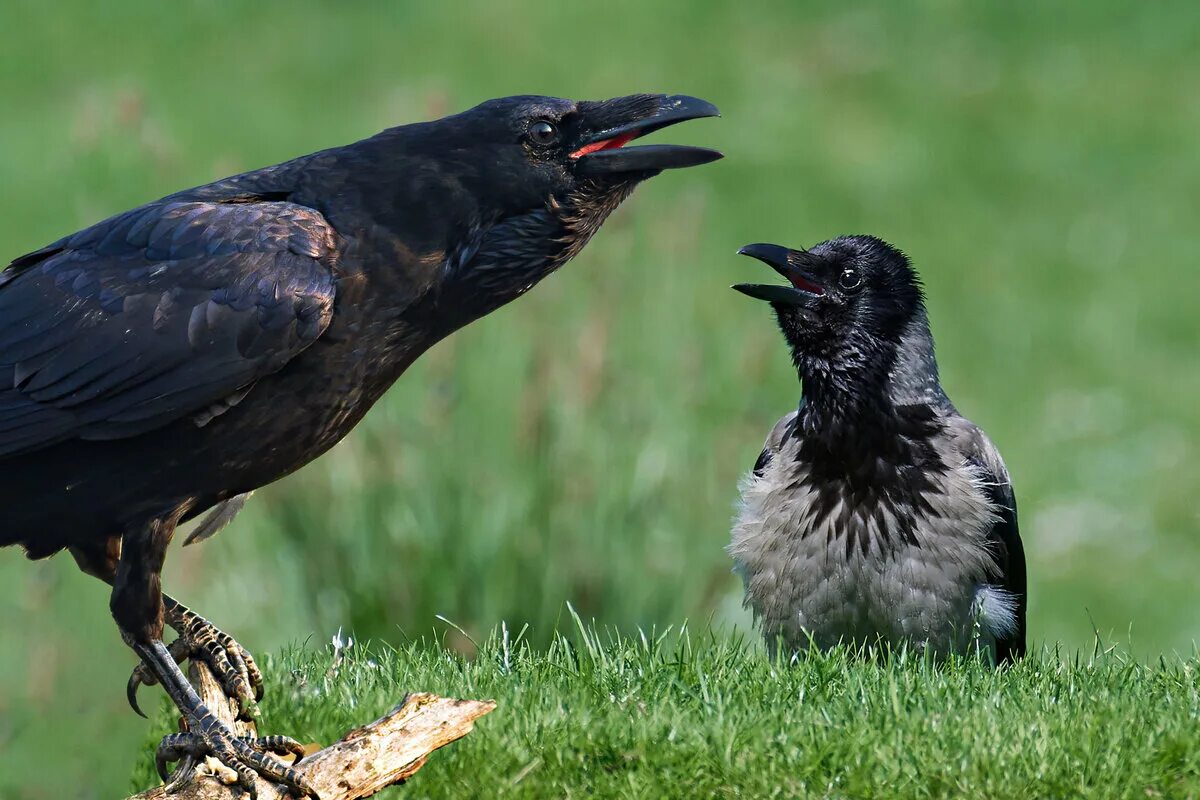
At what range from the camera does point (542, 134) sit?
4.78 m

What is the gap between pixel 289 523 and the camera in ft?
24.5

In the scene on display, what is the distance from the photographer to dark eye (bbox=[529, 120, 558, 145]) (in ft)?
15.7

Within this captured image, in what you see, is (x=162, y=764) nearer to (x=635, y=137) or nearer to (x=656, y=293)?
(x=635, y=137)

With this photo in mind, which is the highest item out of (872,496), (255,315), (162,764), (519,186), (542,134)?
(542,134)

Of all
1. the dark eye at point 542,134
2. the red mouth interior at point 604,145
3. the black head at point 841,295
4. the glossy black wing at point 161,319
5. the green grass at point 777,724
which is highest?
the dark eye at point 542,134

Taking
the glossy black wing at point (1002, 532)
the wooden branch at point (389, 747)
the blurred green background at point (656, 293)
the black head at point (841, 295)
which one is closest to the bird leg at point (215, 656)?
the wooden branch at point (389, 747)

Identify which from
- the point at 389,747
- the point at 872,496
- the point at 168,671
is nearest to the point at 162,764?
the point at 168,671

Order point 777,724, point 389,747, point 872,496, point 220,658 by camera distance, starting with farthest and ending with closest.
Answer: point 872,496
point 220,658
point 777,724
point 389,747

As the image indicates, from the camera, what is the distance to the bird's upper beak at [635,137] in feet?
15.3

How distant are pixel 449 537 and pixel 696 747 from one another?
2861 millimetres

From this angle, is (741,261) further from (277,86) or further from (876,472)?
(876,472)

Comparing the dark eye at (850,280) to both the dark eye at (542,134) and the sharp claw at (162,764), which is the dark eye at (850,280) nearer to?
the dark eye at (542,134)

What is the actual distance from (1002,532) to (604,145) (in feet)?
7.22

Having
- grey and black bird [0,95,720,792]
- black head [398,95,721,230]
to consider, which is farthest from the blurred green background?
black head [398,95,721,230]
